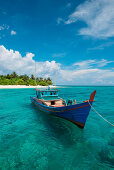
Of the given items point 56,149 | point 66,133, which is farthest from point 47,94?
point 56,149

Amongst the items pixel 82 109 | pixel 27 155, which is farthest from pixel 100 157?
pixel 27 155

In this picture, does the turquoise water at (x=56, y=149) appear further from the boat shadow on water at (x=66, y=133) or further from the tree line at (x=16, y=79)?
the tree line at (x=16, y=79)

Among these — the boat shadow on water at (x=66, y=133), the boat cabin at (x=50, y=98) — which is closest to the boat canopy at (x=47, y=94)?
the boat cabin at (x=50, y=98)

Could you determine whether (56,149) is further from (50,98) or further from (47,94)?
(47,94)

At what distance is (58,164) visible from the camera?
17.5ft

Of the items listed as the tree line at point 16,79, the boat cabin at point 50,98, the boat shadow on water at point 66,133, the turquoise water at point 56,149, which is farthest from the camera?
the tree line at point 16,79

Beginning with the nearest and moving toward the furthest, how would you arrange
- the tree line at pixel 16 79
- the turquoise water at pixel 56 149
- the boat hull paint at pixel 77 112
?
the turquoise water at pixel 56 149 → the boat hull paint at pixel 77 112 → the tree line at pixel 16 79

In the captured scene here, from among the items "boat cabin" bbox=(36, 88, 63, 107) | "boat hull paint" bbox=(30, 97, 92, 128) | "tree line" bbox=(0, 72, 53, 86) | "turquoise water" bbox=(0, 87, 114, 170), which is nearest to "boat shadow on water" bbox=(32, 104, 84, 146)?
"turquoise water" bbox=(0, 87, 114, 170)

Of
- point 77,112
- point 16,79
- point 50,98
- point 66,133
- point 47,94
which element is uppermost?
point 16,79

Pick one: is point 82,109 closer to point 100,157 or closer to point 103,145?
point 103,145

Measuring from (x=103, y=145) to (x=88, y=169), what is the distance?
2.68 metres

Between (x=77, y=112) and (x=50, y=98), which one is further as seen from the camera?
(x=50, y=98)

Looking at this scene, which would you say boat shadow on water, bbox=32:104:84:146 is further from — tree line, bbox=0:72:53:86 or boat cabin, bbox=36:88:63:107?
tree line, bbox=0:72:53:86

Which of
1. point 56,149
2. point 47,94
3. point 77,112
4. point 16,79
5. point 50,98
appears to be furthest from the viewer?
point 16,79
